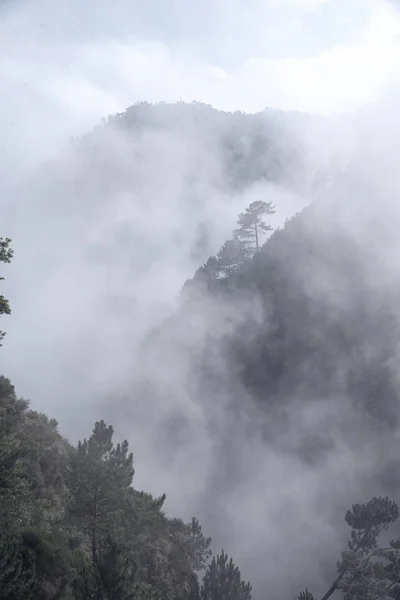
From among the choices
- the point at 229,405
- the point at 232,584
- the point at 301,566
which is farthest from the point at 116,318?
the point at 232,584

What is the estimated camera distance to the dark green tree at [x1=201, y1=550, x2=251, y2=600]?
17.0 m

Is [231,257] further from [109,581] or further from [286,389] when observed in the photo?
[109,581]

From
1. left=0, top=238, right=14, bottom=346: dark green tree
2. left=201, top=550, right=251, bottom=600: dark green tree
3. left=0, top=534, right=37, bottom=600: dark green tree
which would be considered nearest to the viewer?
left=0, top=534, right=37, bottom=600: dark green tree

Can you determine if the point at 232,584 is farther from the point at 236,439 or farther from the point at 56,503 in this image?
the point at 236,439

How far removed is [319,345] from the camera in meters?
57.1

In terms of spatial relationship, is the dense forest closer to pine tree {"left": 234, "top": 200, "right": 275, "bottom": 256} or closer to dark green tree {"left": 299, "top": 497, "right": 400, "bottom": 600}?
dark green tree {"left": 299, "top": 497, "right": 400, "bottom": 600}

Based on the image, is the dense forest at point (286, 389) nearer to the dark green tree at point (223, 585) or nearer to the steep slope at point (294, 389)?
the steep slope at point (294, 389)

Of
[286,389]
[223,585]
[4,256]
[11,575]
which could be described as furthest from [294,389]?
[11,575]

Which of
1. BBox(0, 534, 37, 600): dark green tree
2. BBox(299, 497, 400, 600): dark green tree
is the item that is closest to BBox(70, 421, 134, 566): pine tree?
BBox(0, 534, 37, 600): dark green tree

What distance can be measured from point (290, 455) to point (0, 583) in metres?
47.6

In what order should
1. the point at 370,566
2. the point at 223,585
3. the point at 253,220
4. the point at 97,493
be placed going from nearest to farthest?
the point at 223,585, the point at 97,493, the point at 370,566, the point at 253,220

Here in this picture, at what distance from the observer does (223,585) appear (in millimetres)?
17219

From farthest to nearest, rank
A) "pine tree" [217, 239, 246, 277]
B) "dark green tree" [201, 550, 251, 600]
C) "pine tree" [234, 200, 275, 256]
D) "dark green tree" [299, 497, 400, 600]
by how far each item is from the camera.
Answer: "pine tree" [217, 239, 246, 277] < "pine tree" [234, 200, 275, 256] < "dark green tree" [299, 497, 400, 600] < "dark green tree" [201, 550, 251, 600]

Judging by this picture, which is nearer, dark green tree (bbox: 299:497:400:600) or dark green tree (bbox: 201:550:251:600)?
dark green tree (bbox: 201:550:251:600)
